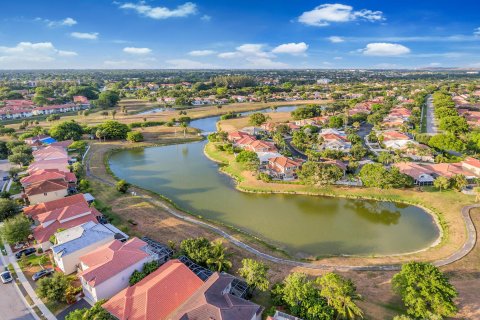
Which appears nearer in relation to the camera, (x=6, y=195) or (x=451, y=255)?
(x=451, y=255)

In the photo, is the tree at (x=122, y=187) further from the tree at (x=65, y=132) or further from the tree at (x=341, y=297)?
the tree at (x=65, y=132)

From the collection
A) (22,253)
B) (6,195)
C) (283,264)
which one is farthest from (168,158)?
(283,264)

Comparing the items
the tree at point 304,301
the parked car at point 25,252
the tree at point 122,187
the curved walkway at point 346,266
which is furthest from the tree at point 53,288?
the tree at point 122,187

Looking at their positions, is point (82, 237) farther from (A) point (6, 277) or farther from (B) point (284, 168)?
(B) point (284, 168)

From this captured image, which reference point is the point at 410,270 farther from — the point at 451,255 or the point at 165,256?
the point at 165,256

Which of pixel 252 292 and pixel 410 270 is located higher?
pixel 410 270

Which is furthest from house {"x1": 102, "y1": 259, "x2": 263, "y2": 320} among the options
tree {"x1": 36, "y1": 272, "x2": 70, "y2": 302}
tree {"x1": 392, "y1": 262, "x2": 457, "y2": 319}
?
tree {"x1": 392, "y1": 262, "x2": 457, "y2": 319}

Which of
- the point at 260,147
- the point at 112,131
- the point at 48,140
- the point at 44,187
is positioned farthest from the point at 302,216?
the point at 48,140
